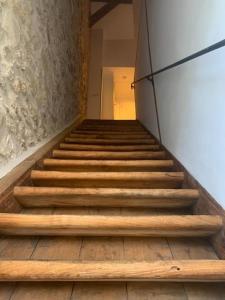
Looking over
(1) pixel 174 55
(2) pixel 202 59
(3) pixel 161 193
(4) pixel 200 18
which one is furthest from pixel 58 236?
(1) pixel 174 55

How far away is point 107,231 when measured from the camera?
4.01 feet

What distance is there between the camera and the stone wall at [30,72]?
1.46m

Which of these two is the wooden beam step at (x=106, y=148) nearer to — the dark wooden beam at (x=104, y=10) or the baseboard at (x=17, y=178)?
the baseboard at (x=17, y=178)

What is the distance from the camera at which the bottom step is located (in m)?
0.96

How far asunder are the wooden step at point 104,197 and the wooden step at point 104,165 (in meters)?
Result: 0.48

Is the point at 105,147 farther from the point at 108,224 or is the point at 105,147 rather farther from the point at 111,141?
the point at 108,224

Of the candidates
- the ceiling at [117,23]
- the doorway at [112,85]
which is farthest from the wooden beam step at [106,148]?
the ceiling at [117,23]

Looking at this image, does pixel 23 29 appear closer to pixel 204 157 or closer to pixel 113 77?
pixel 204 157

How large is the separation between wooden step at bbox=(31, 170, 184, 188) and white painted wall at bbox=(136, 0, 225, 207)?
0.15m

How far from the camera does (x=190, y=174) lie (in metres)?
1.64

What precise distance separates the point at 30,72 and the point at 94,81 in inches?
230

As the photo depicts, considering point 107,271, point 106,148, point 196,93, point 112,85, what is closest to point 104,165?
point 106,148

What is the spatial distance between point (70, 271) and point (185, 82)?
1343 mm

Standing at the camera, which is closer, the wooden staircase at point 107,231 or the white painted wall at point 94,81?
the wooden staircase at point 107,231
